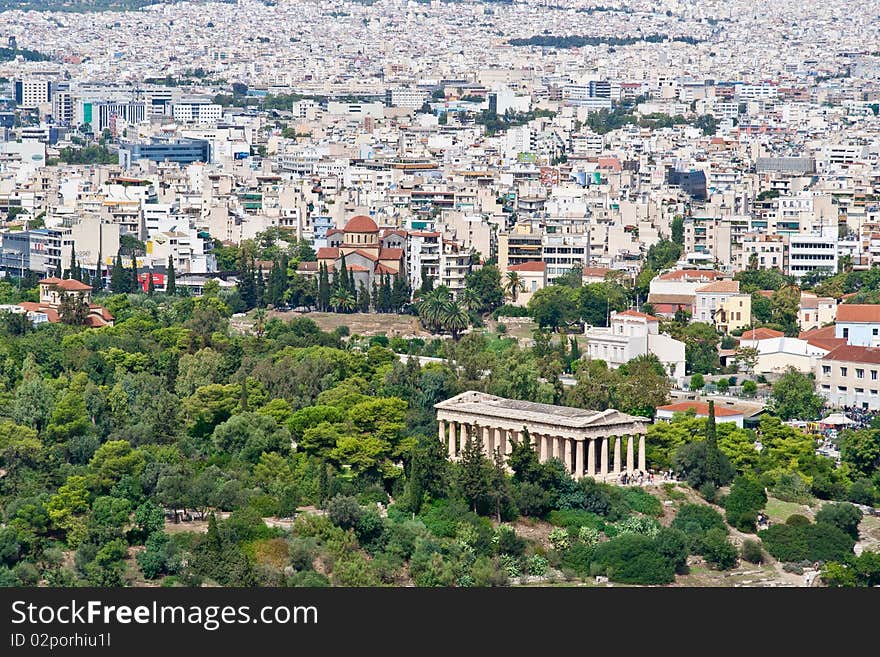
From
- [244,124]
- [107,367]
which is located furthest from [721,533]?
[244,124]

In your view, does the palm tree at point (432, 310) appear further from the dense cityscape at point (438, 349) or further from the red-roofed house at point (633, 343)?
the red-roofed house at point (633, 343)

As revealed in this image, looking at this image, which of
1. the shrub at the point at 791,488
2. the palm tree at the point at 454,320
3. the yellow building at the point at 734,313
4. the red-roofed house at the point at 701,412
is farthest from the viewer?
the yellow building at the point at 734,313

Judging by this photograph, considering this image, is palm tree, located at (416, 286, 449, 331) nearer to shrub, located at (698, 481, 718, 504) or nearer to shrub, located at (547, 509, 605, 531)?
shrub, located at (698, 481, 718, 504)

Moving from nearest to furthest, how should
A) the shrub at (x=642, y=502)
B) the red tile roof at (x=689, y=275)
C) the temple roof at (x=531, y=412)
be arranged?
1. the shrub at (x=642, y=502)
2. the temple roof at (x=531, y=412)
3. the red tile roof at (x=689, y=275)

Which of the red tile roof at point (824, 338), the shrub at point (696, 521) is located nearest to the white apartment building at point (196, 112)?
the red tile roof at point (824, 338)

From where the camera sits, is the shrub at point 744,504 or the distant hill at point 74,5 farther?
the distant hill at point 74,5

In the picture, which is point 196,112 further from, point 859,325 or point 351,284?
point 859,325
